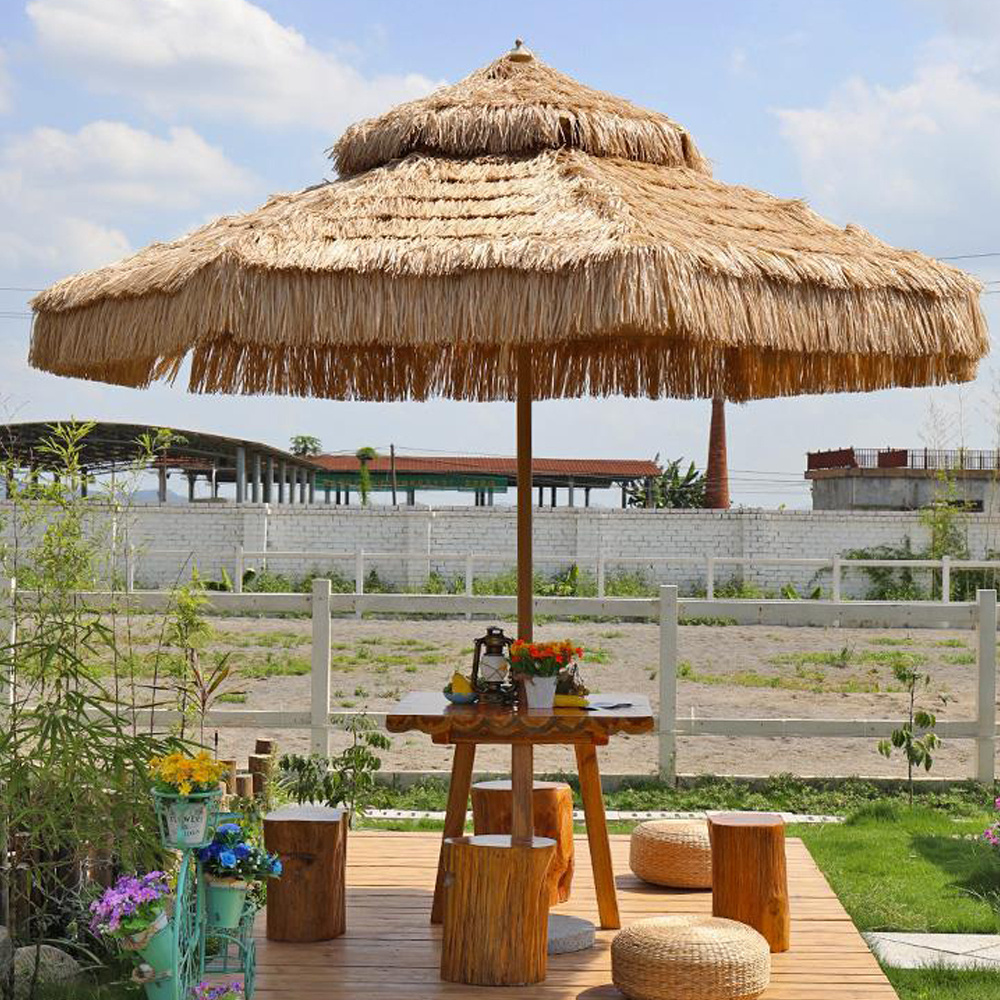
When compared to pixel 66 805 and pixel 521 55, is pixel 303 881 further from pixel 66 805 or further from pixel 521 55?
pixel 521 55

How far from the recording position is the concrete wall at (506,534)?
20.6 meters

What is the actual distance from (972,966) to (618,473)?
25980 millimetres

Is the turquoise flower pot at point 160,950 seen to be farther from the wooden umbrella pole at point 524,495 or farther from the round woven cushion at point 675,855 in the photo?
the round woven cushion at point 675,855

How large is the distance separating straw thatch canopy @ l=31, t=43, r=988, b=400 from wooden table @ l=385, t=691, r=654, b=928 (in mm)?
955

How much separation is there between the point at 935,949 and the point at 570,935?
139 centimetres

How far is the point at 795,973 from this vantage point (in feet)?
12.9

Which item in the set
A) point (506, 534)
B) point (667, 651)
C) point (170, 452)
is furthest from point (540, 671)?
point (170, 452)

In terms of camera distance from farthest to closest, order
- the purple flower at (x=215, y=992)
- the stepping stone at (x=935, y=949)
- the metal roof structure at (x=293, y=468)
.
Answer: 1. the metal roof structure at (x=293, y=468)
2. the stepping stone at (x=935, y=949)
3. the purple flower at (x=215, y=992)

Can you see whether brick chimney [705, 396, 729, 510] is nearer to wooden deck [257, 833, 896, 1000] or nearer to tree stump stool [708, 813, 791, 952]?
wooden deck [257, 833, 896, 1000]

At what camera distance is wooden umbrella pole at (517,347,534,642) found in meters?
4.41

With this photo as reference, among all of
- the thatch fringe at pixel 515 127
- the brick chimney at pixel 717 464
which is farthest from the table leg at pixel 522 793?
the brick chimney at pixel 717 464

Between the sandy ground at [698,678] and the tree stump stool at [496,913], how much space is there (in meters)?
5.03

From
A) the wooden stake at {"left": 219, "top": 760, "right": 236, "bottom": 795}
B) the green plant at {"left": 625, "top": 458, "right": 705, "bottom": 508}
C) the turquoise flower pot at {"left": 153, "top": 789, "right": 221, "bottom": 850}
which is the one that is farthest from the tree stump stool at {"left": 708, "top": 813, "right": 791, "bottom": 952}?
the green plant at {"left": 625, "top": 458, "right": 705, "bottom": 508}

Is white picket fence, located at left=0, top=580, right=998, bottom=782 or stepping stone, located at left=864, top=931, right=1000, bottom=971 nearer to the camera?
stepping stone, located at left=864, top=931, right=1000, bottom=971
